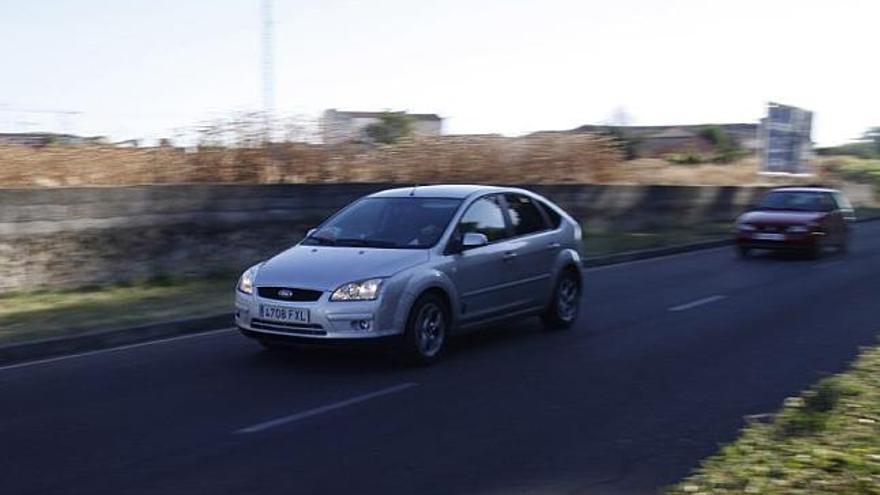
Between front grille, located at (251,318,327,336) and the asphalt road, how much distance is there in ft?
1.23

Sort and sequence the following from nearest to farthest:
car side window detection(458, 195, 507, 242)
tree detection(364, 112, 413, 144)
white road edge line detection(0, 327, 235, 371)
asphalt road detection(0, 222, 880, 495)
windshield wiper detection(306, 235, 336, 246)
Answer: asphalt road detection(0, 222, 880, 495) → white road edge line detection(0, 327, 235, 371) → windshield wiper detection(306, 235, 336, 246) → car side window detection(458, 195, 507, 242) → tree detection(364, 112, 413, 144)

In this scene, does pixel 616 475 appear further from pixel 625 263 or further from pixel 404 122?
pixel 404 122

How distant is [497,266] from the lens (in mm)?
11336

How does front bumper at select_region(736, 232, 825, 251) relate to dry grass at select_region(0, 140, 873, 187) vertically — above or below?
below

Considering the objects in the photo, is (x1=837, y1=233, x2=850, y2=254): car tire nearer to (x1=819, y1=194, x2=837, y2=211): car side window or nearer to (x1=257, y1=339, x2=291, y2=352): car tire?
(x1=819, y1=194, x2=837, y2=211): car side window

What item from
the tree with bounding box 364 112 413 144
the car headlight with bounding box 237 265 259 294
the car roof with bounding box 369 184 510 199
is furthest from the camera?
the tree with bounding box 364 112 413 144

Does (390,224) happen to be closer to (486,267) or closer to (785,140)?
(486,267)

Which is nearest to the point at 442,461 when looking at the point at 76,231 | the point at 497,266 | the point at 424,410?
the point at 424,410

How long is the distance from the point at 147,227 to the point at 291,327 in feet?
23.0

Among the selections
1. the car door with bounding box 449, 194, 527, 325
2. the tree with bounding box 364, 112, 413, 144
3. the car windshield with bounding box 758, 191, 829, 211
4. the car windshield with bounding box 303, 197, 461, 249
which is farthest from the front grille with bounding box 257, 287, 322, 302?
the car windshield with bounding box 758, 191, 829, 211

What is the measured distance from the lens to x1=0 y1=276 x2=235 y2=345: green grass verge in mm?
11852

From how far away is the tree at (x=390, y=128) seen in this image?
85.9 ft

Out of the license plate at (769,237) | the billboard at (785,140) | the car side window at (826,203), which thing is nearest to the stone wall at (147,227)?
the license plate at (769,237)

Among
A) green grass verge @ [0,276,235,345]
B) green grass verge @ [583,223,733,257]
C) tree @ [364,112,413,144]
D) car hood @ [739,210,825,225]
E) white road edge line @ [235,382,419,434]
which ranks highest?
Result: tree @ [364,112,413,144]
